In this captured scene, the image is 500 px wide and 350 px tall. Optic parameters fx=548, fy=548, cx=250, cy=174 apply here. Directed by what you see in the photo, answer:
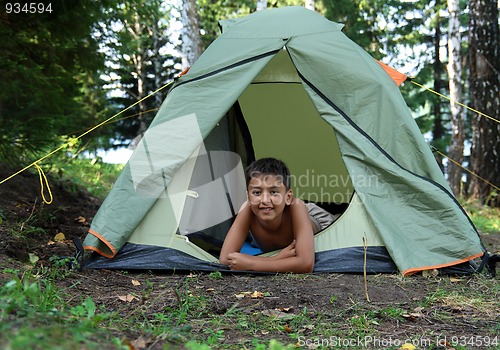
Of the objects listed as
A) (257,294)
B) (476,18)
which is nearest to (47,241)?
(257,294)

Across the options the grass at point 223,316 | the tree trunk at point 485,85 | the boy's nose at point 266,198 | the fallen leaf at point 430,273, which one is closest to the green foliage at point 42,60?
the grass at point 223,316

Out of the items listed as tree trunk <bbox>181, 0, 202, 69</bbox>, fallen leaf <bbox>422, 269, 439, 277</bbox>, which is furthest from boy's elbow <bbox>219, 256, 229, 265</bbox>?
tree trunk <bbox>181, 0, 202, 69</bbox>

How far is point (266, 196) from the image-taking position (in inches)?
140

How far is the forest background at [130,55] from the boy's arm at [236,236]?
1112 millimetres

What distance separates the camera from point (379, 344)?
2279 mm

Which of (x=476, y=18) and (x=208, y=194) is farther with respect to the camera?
(x=476, y=18)

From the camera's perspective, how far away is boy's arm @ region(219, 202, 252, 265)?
349 centimetres

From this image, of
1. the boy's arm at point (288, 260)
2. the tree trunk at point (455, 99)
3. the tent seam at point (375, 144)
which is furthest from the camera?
the tree trunk at point (455, 99)

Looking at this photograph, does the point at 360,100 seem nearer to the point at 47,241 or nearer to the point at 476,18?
the point at 47,241

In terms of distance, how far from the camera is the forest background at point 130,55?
183 inches

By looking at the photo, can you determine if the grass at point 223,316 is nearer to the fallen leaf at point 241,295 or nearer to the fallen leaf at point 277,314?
the fallen leaf at point 277,314

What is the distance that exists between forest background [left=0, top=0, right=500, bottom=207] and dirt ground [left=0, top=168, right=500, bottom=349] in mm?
791

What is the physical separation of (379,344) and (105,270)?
1786 millimetres

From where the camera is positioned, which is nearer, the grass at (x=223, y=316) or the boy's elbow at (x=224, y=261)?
the grass at (x=223, y=316)
